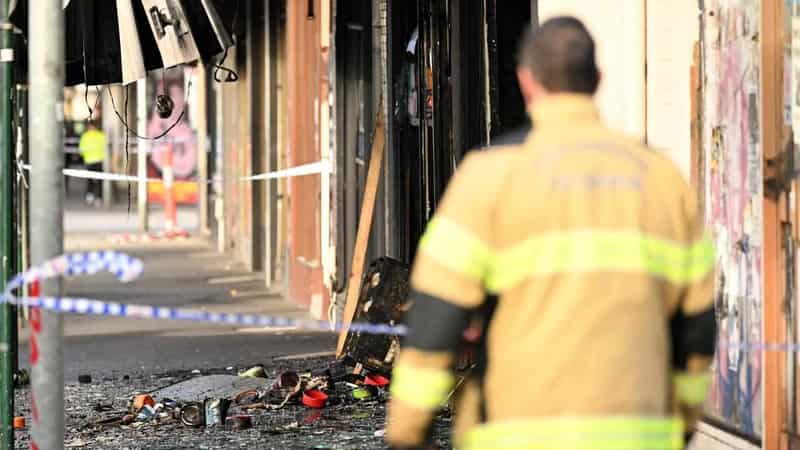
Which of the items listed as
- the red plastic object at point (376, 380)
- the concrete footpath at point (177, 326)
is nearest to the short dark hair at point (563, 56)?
the red plastic object at point (376, 380)

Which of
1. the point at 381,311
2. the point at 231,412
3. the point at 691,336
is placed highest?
the point at 691,336

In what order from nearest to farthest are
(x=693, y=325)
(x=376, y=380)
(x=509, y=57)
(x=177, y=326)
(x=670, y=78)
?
(x=693, y=325) < (x=670, y=78) < (x=376, y=380) < (x=509, y=57) < (x=177, y=326)

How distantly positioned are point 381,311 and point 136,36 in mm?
2252

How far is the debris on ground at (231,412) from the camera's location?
9227mm

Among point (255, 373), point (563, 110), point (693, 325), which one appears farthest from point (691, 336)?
point (255, 373)

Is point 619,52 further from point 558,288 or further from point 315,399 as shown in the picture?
point 558,288

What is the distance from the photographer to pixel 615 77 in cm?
852

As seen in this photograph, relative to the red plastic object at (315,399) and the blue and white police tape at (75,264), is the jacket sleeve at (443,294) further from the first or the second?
the red plastic object at (315,399)

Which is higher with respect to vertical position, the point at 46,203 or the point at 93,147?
the point at 93,147

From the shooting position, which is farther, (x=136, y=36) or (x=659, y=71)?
(x=136, y=36)

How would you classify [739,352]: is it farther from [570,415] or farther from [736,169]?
[570,415]

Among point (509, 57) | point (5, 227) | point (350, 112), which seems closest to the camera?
point (5, 227)

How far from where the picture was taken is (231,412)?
33.2 feet

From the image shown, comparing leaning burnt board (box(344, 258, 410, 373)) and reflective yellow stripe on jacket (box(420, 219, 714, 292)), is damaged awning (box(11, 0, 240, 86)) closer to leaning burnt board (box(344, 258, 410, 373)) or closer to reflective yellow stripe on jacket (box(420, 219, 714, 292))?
leaning burnt board (box(344, 258, 410, 373))
